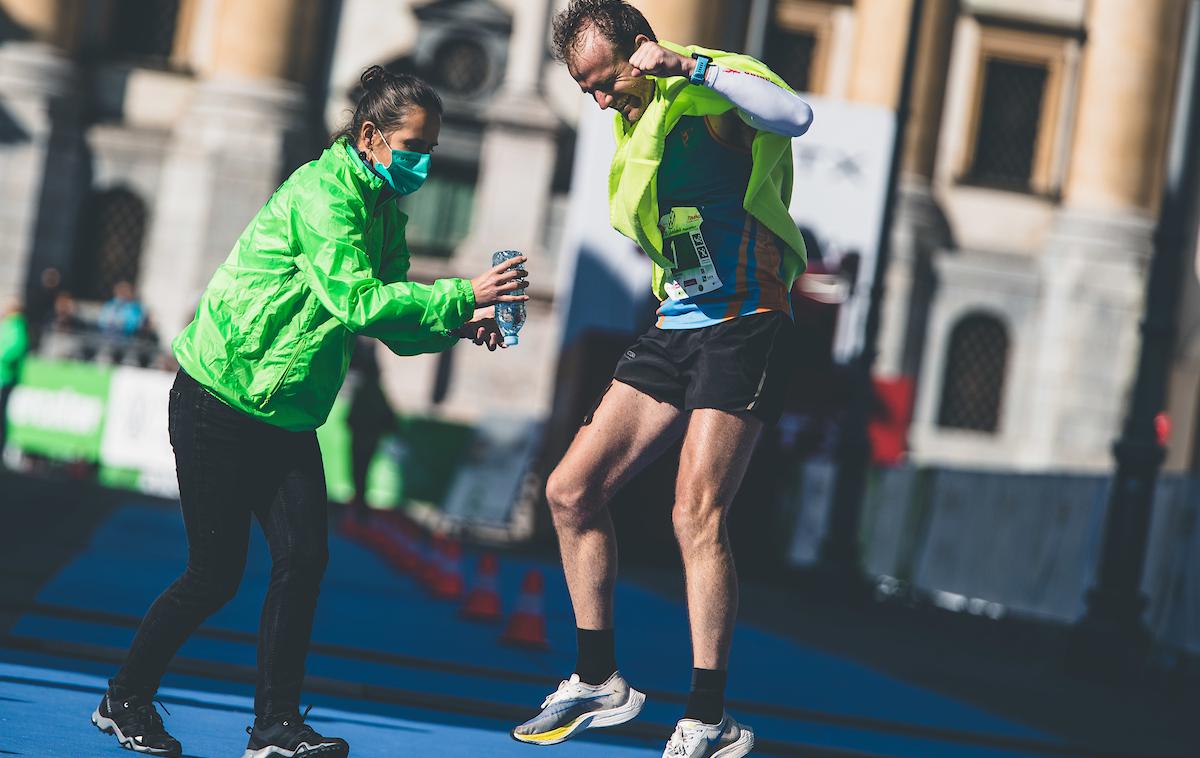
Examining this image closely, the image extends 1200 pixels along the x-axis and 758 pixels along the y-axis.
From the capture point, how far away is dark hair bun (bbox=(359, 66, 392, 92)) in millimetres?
5105

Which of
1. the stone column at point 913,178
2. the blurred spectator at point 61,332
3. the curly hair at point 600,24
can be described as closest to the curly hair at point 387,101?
the curly hair at point 600,24

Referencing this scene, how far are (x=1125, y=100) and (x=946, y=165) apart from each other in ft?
11.5

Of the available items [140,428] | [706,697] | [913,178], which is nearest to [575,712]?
[706,697]

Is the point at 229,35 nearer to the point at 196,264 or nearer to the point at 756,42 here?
the point at 196,264

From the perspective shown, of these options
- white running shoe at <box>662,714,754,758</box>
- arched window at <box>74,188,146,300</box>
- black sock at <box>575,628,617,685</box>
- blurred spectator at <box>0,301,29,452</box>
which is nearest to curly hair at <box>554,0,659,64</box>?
black sock at <box>575,628,617,685</box>

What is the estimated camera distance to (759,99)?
16.6 ft

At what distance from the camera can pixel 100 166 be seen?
32.7 meters

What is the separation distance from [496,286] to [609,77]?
74cm

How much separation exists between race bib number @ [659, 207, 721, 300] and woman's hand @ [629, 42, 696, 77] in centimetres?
47

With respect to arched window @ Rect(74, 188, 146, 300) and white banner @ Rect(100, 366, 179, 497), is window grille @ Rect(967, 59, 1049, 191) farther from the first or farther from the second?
white banner @ Rect(100, 366, 179, 497)

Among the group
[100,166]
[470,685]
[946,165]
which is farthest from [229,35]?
[470,685]

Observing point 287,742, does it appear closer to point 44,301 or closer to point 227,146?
point 44,301

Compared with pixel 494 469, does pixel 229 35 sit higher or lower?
higher

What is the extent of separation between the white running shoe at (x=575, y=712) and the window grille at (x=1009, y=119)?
31.3m
